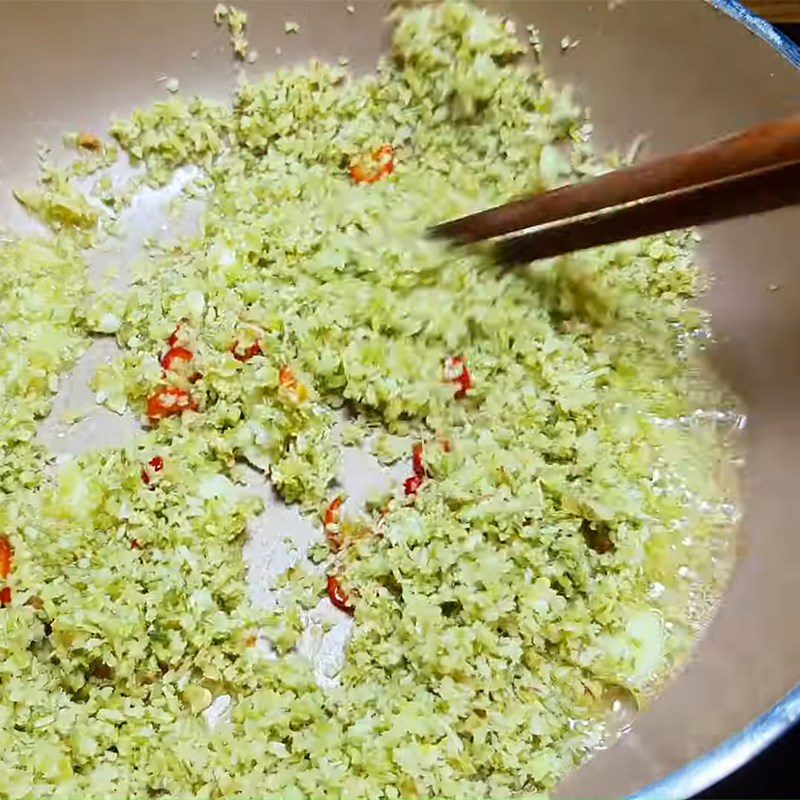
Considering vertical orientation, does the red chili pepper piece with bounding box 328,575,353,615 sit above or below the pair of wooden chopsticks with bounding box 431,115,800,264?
below

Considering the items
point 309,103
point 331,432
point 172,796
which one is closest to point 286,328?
point 331,432

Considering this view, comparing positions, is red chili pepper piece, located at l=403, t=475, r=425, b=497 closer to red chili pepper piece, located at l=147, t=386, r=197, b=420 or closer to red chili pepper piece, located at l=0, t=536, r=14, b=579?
red chili pepper piece, located at l=147, t=386, r=197, b=420

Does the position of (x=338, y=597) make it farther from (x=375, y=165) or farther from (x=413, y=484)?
(x=375, y=165)

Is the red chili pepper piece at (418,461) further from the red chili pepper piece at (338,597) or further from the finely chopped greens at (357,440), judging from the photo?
the red chili pepper piece at (338,597)

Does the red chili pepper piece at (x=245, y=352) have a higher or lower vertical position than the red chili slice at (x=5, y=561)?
higher

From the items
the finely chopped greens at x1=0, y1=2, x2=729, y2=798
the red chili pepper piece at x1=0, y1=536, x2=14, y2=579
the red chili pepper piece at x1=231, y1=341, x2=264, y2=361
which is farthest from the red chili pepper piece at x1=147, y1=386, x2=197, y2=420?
the red chili pepper piece at x1=0, y1=536, x2=14, y2=579

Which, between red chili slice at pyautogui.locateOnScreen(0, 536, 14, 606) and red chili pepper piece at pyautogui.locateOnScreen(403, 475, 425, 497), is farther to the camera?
red chili pepper piece at pyautogui.locateOnScreen(403, 475, 425, 497)

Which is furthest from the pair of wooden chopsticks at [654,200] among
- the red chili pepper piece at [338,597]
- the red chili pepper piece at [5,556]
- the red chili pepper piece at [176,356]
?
the red chili pepper piece at [5,556]
